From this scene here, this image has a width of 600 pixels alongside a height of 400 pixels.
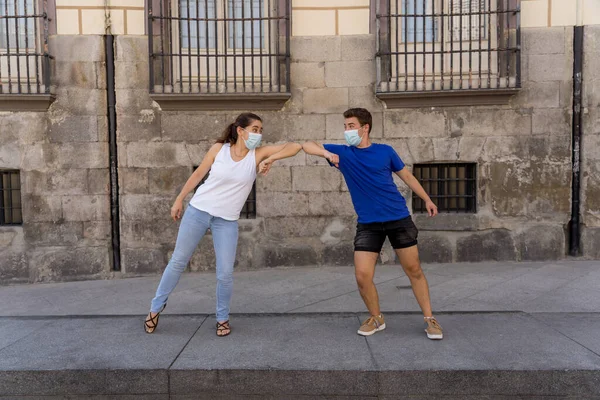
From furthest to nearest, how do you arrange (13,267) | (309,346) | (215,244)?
(13,267)
(215,244)
(309,346)

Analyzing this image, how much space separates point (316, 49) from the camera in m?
7.07

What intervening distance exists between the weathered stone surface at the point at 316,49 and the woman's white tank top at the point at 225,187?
3331 millimetres

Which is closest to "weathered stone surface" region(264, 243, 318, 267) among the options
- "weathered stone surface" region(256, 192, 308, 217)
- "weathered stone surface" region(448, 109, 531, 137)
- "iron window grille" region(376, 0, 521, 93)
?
"weathered stone surface" region(256, 192, 308, 217)

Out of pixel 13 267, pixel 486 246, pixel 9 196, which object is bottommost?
pixel 13 267

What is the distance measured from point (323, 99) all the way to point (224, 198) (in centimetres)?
339

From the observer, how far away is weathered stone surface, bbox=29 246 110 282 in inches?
272

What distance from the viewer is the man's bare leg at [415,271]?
13.3 ft

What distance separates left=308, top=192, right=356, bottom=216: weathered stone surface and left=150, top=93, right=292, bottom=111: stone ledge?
1.33 m

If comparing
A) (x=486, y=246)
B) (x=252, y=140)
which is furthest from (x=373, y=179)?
(x=486, y=246)

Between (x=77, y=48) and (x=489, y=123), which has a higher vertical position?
(x=77, y=48)

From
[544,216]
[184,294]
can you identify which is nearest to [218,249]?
[184,294]

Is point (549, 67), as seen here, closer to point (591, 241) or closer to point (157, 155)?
point (591, 241)

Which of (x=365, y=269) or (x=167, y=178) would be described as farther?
(x=167, y=178)

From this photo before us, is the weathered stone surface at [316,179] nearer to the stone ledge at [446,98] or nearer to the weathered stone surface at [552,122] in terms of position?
the stone ledge at [446,98]
